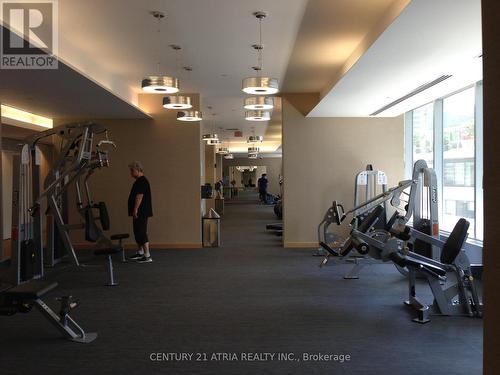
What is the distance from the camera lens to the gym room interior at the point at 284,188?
11.6 ft

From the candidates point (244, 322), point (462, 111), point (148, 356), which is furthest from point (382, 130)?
point (148, 356)

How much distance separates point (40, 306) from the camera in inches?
146

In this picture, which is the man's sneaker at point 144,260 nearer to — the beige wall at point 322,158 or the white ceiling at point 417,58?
the beige wall at point 322,158

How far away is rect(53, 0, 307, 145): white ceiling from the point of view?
15.2ft

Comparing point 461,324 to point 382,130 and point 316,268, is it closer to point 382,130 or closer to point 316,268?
point 316,268

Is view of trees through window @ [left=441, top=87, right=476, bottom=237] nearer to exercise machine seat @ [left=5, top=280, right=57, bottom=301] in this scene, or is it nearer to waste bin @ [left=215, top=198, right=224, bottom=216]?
exercise machine seat @ [left=5, top=280, right=57, bottom=301]

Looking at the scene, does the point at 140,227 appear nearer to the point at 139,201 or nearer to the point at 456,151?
the point at 139,201

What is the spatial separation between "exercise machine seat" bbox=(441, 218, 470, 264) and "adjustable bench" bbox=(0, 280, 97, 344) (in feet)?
11.5

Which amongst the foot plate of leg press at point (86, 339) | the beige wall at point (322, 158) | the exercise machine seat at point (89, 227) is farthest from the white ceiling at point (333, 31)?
the foot plate of leg press at point (86, 339)

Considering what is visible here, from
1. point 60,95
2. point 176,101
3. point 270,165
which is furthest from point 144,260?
point 270,165

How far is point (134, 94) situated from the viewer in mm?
8750

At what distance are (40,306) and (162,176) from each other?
5359mm

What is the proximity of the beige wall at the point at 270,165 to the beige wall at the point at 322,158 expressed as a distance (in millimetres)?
18091

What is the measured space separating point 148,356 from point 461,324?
2.92 m
